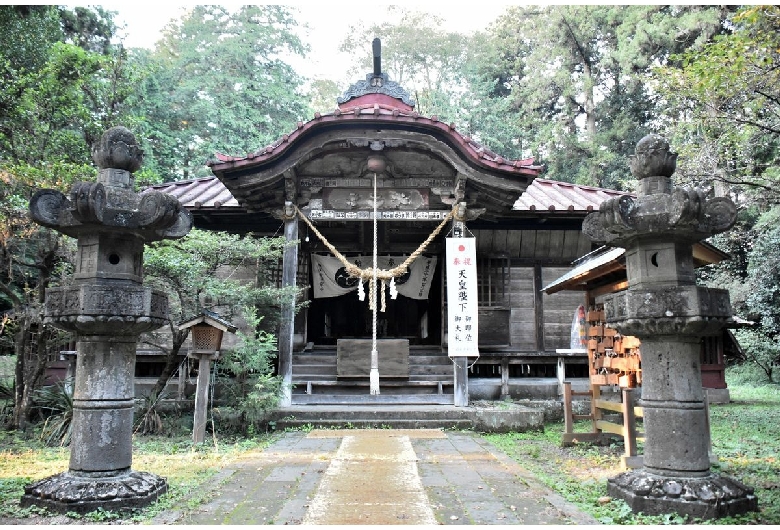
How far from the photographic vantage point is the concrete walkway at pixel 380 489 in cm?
436

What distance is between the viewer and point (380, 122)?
9992mm

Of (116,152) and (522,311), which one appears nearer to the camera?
(116,152)

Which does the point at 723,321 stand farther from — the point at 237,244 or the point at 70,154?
the point at 70,154

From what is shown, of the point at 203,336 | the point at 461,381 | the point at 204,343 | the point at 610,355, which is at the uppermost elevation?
the point at 203,336

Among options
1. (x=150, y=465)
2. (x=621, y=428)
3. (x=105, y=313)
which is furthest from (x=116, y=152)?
(x=621, y=428)

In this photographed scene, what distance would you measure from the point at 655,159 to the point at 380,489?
401cm

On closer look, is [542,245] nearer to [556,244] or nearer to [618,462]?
[556,244]

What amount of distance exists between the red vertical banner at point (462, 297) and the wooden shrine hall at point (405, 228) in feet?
0.53

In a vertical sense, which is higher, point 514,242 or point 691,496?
point 514,242

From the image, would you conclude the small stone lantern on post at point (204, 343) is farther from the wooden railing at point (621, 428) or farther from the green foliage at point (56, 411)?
the wooden railing at point (621, 428)

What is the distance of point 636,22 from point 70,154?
73.5 ft

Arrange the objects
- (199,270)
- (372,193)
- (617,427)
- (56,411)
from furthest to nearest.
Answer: (372,193) < (56,411) < (199,270) < (617,427)

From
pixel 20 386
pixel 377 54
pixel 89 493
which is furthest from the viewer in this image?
pixel 377 54

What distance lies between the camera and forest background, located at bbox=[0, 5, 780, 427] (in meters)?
8.55
